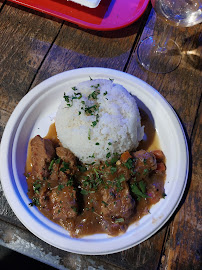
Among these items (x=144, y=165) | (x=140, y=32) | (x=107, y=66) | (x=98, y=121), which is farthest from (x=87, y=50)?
(x=144, y=165)

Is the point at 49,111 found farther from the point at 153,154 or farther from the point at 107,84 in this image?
the point at 153,154

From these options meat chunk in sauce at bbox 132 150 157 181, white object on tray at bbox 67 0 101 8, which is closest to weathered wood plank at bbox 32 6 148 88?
white object on tray at bbox 67 0 101 8

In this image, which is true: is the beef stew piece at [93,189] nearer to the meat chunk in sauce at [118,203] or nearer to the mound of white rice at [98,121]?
the meat chunk in sauce at [118,203]

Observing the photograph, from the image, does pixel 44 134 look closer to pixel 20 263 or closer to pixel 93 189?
pixel 93 189

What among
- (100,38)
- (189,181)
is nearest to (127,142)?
(189,181)

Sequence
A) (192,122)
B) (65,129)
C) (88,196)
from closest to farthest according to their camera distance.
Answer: (88,196) < (65,129) < (192,122)

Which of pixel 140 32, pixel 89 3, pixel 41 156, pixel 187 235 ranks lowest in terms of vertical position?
pixel 187 235

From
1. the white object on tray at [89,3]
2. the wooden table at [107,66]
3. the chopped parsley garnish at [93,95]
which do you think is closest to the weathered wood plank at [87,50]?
the wooden table at [107,66]
